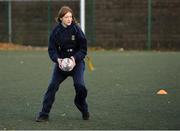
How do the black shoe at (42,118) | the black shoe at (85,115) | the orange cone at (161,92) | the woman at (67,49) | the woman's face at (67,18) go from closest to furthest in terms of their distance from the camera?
1. the woman's face at (67,18)
2. the woman at (67,49)
3. the black shoe at (42,118)
4. the black shoe at (85,115)
5. the orange cone at (161,92)

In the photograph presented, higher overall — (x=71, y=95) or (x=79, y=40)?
(x=79, y=40)

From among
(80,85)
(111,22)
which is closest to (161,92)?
(80,85)

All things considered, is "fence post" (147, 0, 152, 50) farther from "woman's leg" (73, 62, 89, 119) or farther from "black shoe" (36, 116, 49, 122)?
"black shoe" (36, 116, 49, 122)

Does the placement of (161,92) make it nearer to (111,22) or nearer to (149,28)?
(149,28)

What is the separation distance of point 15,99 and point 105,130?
335 cm

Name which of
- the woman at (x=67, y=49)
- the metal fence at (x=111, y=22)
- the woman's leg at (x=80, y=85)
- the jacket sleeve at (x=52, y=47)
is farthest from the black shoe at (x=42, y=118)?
the metal fence at (x=111, y=22)

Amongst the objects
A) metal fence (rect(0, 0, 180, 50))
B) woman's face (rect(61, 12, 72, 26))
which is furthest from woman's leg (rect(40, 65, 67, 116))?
metal fence (rect(0, 0, 180, 50))

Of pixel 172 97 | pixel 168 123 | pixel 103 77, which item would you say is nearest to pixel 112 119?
pixel 168 123

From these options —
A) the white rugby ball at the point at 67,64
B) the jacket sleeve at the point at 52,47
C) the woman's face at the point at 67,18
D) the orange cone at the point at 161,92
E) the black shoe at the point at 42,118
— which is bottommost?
the black shoe at the point at 42,118

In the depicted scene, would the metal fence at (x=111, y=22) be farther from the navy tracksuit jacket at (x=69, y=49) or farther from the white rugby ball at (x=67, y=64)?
the white rugby ball at (x=67, y=64)

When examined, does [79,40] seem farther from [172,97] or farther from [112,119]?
[172,97]

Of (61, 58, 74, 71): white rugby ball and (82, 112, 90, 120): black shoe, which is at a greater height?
(61, 58, 74, 71): white rugby ball

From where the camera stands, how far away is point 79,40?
355 inches

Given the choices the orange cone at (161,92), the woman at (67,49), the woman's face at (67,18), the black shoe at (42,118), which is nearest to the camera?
the woman's face at (67,18)
